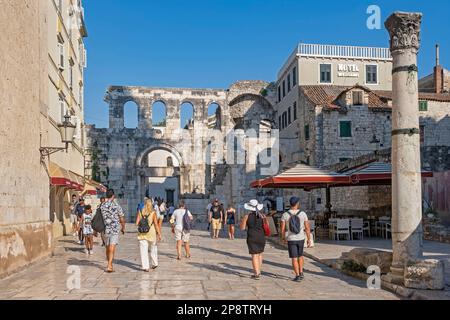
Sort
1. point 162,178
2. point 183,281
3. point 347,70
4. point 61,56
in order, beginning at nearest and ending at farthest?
point 183,281 → point 61,56 → point 347,70 → point 162,178

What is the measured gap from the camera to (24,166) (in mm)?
11203

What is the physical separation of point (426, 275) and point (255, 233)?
125 inches

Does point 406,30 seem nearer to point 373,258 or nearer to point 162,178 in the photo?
point 373,258

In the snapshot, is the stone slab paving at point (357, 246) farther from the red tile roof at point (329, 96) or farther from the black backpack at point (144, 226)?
the red tile roof at point (329, 96)

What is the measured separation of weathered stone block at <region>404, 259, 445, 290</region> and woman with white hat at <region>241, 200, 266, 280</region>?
2.75 meters

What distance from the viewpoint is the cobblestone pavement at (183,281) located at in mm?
7707

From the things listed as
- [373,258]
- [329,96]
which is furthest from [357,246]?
[329,96]

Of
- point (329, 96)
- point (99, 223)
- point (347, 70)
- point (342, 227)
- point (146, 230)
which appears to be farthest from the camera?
point (347, 70)

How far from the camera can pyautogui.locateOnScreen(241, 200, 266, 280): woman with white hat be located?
30.3ft

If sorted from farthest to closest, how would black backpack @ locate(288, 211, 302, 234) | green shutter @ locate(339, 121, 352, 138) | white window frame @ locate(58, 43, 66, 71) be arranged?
green shutter @ locate(339, 121, 352, 138) < white window frame @ locate(58, 43, 66, 71) < black backpack @ locate(288, 211, 302, 234)

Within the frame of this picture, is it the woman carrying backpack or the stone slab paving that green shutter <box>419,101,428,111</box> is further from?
the woman carrying backpack

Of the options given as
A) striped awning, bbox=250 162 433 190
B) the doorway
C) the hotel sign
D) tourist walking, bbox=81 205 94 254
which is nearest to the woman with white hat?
striped awning, bbox=250 162 433 190

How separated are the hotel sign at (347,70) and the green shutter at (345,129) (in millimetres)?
5466

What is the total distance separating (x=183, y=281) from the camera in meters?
9.01
